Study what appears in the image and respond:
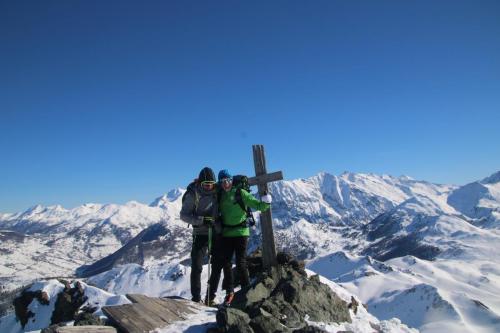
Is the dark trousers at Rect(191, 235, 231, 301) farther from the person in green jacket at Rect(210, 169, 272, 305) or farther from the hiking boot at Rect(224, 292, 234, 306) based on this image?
the hiking boot at Rect(224, 292, 234, 306)

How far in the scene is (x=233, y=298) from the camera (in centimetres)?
1399

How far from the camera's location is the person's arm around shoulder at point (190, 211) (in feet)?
44.5

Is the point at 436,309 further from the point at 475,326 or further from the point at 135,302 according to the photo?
the point at 135,302

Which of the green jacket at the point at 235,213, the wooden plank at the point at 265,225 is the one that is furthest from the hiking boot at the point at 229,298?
the wooden plank at the point at 265,225

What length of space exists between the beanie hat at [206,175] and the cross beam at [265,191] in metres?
2.06

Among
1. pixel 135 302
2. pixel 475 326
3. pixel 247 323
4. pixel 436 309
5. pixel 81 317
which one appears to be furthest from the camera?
pixel 436 309

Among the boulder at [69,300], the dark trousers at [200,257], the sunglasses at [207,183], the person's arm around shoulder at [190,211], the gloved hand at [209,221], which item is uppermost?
the sunglasses at [207,183]

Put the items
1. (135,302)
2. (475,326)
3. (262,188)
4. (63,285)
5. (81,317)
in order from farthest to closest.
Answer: (475,326), (63,285), (262,188), (135,302), (81,317)

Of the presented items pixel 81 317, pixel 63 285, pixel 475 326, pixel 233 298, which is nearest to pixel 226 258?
pixel 233 298

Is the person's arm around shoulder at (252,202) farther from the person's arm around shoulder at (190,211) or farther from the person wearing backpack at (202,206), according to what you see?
the person's arm around shoulder at (190,211)

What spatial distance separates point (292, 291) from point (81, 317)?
6538 mm

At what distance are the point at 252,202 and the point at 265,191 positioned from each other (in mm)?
1652

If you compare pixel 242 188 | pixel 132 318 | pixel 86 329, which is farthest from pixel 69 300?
pixel 86 329

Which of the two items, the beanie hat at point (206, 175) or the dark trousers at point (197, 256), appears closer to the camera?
the beanie hat at point (206, 175)
